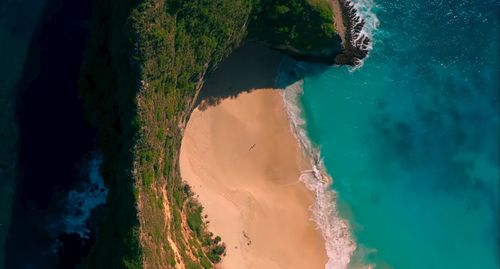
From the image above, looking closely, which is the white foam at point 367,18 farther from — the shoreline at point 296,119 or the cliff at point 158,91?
the shoreline at point 296,119

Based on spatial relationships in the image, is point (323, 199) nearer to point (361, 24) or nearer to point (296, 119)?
point (296, 119)

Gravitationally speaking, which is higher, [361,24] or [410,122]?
[361,24]

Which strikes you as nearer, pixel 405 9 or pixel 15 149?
pixel 15 149

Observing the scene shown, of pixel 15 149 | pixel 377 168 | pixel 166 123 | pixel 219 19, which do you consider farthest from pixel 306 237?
pixel 15 149

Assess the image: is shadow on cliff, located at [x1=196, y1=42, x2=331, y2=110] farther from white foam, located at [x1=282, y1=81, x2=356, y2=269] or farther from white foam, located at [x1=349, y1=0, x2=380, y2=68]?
white foam, located at [x1=349, y1=0, x2=380, y2=68]

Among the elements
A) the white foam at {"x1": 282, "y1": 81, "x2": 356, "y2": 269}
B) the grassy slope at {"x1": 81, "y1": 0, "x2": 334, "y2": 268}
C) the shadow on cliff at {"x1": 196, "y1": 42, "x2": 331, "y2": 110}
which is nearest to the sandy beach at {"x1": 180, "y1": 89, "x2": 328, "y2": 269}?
the white foam at {"x1": 282, "y1": 81, "x2": 356, "y2": 269}

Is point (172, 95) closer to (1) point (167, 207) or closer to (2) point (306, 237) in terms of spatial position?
(1) point (167, 207)

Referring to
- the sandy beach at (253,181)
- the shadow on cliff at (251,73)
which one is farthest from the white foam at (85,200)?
the shadow on cliff at (251,73)

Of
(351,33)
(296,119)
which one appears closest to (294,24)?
(351,33)
